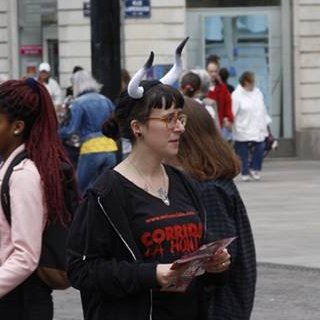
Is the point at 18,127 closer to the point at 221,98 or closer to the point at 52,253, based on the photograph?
the point at 52,253

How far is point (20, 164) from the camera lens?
475cm

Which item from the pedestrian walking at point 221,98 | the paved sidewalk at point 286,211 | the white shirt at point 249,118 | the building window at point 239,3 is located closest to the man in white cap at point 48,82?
the pedestrian walking at point 221,98

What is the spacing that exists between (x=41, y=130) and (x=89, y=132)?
8.01 m

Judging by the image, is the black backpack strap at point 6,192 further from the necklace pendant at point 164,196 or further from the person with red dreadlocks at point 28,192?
the necklace pendant at point 164,196

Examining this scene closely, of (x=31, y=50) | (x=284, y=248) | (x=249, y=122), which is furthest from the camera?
(x=31, y=50)

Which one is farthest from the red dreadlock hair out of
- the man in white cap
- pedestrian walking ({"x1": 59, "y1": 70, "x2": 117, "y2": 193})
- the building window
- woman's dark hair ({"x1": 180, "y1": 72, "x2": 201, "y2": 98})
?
the building window

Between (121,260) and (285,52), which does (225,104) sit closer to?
(285,52)

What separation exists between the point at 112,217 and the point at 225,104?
15356 millimetres

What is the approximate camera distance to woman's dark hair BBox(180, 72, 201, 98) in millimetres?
12297

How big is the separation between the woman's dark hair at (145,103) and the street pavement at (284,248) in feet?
16.5

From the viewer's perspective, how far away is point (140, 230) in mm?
4184

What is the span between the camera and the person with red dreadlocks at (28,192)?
459cm

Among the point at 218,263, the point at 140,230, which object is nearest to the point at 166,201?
the point at 140,230

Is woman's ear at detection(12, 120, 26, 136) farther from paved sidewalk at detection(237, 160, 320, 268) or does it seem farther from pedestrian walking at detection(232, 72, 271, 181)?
pedestrian walking at detection(232, 72, 271, 181)
